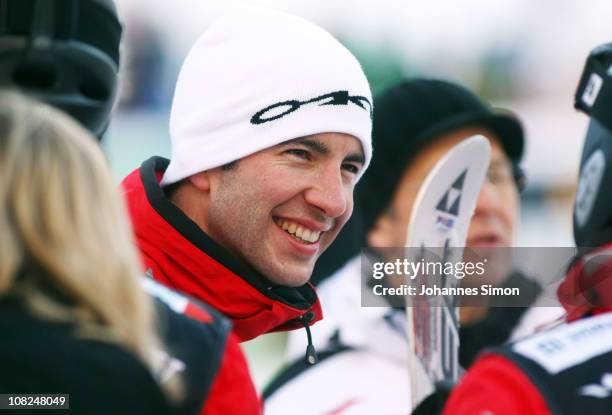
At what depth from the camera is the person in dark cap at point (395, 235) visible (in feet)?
13.7

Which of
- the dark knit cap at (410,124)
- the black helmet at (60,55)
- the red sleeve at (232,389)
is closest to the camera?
the red sleeve at (232,389)

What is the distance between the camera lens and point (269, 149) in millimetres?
2949

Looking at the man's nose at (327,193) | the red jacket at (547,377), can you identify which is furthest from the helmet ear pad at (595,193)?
the man's nose at (327,193)

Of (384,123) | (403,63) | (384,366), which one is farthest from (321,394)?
(403,63)

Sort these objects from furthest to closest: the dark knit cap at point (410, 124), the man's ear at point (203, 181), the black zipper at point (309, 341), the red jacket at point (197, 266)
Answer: the dark knit cap at point (410, 124), the man's ear at point (203, 181), the black zipper at point (309, 341), the red jacket at point (197, 266)

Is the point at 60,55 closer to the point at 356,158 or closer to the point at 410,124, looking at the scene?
the point at 356,158

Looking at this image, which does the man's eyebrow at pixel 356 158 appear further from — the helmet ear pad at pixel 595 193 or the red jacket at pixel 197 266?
the helmet ear pad at pixel 595 193

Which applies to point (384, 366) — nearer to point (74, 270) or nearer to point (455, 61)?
point (74, 270)

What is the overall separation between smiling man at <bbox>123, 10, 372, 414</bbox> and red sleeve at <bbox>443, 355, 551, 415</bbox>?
3.22 feet

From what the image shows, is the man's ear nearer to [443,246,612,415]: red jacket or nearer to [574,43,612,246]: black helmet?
[574,43,612,246]: black helmet

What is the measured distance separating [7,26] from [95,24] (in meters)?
0.20

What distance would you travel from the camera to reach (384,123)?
4.78 m

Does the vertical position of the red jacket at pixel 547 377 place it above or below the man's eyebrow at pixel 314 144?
above

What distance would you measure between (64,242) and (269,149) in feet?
4.61
